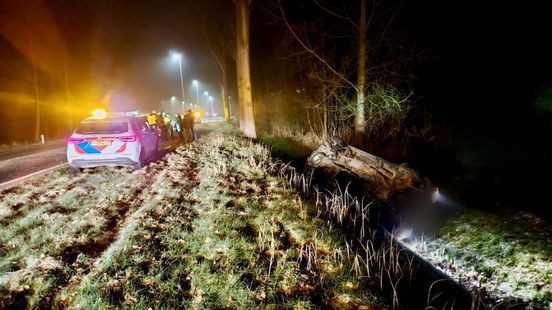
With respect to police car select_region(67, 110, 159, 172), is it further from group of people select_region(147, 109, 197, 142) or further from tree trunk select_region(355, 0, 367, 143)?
tree trunk select_region(355, 0, 367, 143)

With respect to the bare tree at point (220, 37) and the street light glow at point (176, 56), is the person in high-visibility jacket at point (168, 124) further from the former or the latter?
the street light glow at point (176, 56)

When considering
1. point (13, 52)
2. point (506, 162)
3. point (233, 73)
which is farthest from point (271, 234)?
point (233, 73)

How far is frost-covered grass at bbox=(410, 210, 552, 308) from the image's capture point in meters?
4.44

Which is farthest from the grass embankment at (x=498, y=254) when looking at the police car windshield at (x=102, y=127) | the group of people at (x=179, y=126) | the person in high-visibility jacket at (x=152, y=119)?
the group of people at (x=179, y=126)

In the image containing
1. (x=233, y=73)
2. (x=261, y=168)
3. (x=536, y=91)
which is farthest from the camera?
(x=233, y=73)

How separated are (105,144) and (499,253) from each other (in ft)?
27.8

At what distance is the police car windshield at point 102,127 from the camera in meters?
8.30

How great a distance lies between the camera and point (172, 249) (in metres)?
4.18

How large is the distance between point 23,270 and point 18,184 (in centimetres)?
493

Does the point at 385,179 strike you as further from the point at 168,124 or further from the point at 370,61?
the point at 168,124

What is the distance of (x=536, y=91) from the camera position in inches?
408

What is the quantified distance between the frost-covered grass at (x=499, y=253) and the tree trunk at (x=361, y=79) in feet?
15.4

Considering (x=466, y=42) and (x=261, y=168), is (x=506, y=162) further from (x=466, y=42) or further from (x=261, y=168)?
(x=261, y=168)

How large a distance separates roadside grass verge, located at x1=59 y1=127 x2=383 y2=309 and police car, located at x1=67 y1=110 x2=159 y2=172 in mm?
2916
